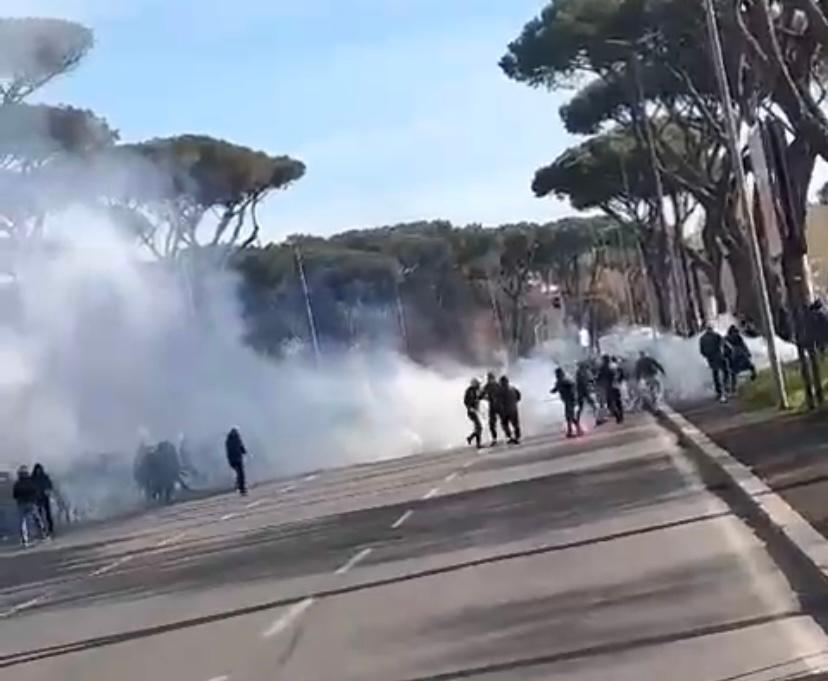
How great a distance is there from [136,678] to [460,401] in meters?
46.0

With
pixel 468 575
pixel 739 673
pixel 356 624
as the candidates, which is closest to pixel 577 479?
pixel 468 575

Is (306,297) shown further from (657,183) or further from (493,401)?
(493,401)

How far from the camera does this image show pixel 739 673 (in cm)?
1069

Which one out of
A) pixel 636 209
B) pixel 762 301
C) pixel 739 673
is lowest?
pixel 739 673

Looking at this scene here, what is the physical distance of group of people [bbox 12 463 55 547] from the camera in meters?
41.5

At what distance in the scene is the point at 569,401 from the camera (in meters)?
44.8

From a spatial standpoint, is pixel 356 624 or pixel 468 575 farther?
A: pixel 468 575

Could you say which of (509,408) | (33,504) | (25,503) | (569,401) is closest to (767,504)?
(25,503)

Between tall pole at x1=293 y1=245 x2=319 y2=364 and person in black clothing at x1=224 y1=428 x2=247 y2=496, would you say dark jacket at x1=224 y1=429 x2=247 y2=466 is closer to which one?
person in black clothing at x1=224 y1=428 x2=247 y2=496

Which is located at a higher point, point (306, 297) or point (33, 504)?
point (306, 297)

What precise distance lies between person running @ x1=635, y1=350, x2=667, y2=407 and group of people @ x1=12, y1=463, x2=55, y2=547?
52.8 ft

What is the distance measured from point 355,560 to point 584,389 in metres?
27.6

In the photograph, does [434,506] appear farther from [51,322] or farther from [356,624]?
[51,322]

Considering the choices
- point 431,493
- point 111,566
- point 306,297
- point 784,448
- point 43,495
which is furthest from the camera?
point 306,297
